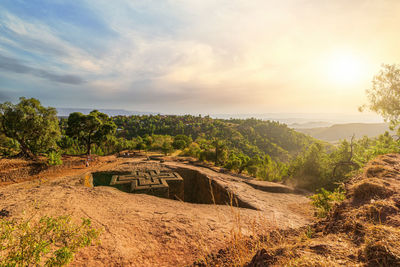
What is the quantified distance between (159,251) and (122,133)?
8226 cm

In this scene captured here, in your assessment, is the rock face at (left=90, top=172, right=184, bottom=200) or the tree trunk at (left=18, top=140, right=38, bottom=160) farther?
the tree trunk at (left=18, top=140, right=38, bottom=160)

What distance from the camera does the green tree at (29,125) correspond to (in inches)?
520

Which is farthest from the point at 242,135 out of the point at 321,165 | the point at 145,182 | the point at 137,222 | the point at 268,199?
the point at 137,222

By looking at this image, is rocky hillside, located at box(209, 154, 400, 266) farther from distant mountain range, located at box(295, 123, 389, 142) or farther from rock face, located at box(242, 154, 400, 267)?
distant mountain range, located at box(295, 123, 389, 142)

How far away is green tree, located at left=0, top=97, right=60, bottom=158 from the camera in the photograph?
1320 cm

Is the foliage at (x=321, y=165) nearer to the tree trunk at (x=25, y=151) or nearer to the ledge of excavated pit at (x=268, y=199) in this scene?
the ledge of excavated pit at (x=268, y=199)

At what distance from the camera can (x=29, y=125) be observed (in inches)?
544

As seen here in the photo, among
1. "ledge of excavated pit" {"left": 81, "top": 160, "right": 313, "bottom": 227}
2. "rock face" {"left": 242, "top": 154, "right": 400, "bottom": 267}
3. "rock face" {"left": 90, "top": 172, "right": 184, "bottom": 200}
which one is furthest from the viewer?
"rock face" {"left": 90, "top": 172, "right": 184, "bottom": 200}

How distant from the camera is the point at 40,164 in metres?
12.9

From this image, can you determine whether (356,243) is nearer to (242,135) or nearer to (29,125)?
(29,125)

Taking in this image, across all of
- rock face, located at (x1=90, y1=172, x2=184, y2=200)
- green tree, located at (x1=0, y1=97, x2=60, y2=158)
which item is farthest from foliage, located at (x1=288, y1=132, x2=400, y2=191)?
green tree, located at (x1=0, y1=97, x2=60, y2=158)

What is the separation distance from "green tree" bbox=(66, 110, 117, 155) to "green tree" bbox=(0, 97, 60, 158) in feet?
7.37

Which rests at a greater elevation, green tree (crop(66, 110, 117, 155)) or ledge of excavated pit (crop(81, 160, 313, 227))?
green tree (crop(66, 110, 117, 155))

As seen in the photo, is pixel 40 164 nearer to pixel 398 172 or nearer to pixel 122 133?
pixel 398 172
